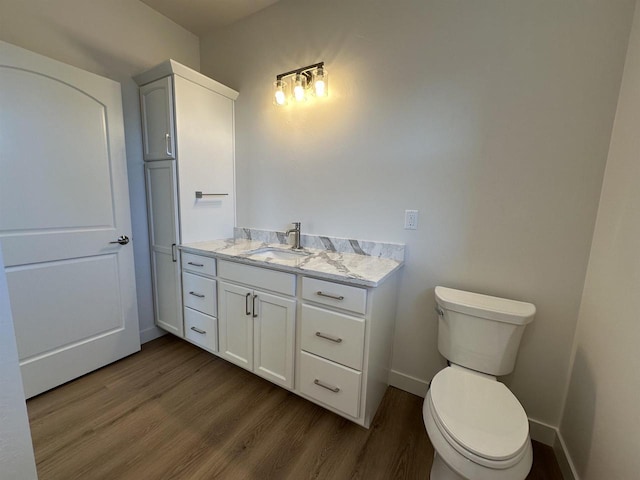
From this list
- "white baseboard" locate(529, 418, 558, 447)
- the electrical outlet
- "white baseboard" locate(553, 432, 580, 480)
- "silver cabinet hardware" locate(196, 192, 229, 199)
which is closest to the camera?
"white baseboard" locate(553, 432, 580, 480)

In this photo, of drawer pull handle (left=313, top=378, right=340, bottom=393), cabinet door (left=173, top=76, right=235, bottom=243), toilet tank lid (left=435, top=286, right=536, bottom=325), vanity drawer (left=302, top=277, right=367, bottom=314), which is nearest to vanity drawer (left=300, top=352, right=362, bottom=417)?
drawer pull handle (left=313, top=378, right=340, bottom=393)

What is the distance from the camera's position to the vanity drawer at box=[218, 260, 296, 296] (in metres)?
1.53

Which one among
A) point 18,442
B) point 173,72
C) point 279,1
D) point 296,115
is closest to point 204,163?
point 173,72

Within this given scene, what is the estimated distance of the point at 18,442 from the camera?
680mm

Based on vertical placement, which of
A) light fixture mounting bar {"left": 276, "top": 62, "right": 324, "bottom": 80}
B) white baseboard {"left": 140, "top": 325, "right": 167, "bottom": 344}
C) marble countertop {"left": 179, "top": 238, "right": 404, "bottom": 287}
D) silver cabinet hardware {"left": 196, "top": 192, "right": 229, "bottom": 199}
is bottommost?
white baseboard {"left": 140, "top": 325, "right": 167, "bottom": 344}

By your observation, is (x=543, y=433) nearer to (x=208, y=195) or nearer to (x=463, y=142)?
(x=463, y=142)

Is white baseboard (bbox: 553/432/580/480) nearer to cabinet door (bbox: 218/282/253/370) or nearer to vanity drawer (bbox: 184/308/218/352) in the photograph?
cabinet door (bbox: 218/282/253/370)

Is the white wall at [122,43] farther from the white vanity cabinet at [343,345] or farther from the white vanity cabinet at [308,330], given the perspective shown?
the white vanity cabinet at [343,345]

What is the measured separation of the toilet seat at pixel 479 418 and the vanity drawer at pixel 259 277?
2.81 ft

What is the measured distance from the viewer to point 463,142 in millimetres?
1477

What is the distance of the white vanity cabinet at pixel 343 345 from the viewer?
1.34m

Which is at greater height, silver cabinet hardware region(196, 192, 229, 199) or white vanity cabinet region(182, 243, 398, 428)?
silver cabinet hardware region(196, 192, 229, 199)

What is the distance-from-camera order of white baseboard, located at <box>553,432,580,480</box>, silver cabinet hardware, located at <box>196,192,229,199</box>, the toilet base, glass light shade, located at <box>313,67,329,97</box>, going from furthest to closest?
silver cabinet hardware, located at <box>196,192,229,199</box>
glass light shade, located at <box>313,67,329,97</box>
white baseboard, located at <box>553,432,580,480</box>
the toilet base

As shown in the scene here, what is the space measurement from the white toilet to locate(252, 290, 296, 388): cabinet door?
0.77 m
